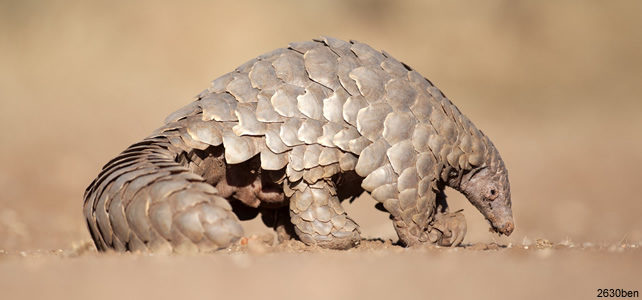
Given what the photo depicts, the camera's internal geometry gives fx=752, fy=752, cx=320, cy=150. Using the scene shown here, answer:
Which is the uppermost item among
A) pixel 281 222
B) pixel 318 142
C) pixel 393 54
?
pixel 393 54

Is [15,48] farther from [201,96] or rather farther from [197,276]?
[197,276]

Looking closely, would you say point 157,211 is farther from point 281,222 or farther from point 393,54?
point 393,54

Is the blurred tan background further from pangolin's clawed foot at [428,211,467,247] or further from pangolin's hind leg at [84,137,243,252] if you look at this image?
pangolin's hind leg at [84,137,243,252]

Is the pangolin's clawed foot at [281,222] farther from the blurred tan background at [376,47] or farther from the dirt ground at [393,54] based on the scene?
the blurred tan background at [376,47]

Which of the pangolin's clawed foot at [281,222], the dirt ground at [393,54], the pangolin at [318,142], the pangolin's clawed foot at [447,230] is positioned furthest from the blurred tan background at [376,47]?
the pangolin at [318,142]

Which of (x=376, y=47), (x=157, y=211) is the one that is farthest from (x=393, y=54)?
(x=157, y=211)

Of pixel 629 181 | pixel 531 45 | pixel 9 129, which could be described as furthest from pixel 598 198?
pixel 9 129

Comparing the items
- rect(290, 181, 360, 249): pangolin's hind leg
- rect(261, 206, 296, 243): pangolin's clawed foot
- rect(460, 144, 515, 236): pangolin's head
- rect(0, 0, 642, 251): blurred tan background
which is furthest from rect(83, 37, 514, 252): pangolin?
rect(0, 0, 642, 251): blurred tan background
